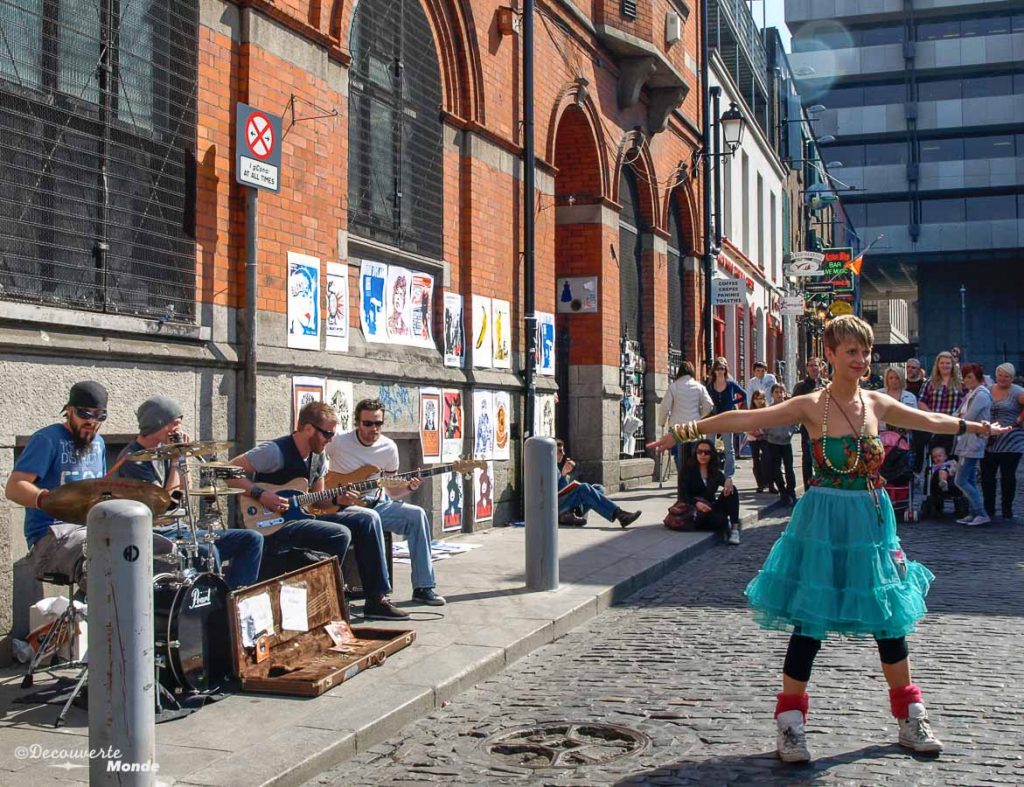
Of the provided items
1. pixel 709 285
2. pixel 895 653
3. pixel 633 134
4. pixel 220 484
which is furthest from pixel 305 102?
pixel 709 285

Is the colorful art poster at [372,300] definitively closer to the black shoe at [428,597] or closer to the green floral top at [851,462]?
the black shoe at [428,597]

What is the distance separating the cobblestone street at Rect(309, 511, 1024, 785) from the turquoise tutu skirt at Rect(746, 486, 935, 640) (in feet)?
1.83

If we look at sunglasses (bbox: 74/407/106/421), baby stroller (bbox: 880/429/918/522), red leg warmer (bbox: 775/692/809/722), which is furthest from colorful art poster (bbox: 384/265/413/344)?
red leg warmer (bbox: 775/692/809/722)

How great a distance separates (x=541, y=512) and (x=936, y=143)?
5516cm

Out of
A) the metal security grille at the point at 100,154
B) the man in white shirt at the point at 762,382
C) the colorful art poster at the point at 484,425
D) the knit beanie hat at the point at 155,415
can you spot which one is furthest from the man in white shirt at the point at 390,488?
the man in white shirt at the point at 762,382

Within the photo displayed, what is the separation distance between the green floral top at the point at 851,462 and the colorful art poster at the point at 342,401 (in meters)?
5.35

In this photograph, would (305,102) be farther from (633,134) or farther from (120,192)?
(633,134)

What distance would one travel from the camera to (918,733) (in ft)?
15.5

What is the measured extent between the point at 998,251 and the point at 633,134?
140ft

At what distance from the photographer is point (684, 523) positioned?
11883 millimetres

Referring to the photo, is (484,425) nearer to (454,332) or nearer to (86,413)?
(454,332)

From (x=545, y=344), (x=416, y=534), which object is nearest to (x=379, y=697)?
(x=416, y=534)

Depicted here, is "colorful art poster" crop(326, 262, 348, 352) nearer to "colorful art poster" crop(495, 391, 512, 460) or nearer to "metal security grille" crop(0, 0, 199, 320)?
"metal security grille" crop(0, 0, 199, 320)

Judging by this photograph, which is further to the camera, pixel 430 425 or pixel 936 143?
pixel 936 143
